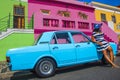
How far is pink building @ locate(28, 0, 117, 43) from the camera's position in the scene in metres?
14.7

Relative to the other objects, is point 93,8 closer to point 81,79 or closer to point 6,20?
point 6,20

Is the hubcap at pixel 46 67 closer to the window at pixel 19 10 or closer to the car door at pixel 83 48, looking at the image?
the car door at pixel 83 48

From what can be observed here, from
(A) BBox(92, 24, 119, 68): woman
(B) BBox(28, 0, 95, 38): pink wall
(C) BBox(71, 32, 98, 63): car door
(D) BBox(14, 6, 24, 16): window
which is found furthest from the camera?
(D) BBox(14, 6, 24, 16): window

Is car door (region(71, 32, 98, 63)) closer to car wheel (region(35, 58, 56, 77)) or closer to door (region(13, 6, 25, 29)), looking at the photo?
car wheel (region(35, 58, 56, 77))

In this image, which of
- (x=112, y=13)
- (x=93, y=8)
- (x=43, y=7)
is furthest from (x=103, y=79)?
(x=112, y=13)

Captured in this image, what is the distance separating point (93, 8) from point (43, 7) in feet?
24.4

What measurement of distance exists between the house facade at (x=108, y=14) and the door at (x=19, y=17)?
10.2 metres

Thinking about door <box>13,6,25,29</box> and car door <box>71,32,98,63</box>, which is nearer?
car door <box>71,32,98,63</box>

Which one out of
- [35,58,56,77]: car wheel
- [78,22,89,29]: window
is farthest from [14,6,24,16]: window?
[35,58,56,77]: car wheel

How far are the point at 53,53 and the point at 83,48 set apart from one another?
4.83 ft

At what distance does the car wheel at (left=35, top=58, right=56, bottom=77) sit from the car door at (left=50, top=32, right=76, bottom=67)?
308 mm

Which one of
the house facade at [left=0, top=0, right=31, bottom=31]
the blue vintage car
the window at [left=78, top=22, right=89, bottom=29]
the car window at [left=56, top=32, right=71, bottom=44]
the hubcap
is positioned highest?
the house facade at [left=0, top=0, right=31, bottom=31]

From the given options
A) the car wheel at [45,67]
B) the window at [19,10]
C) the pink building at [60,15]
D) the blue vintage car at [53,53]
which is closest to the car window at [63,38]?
the blue vintage car at [53,53]

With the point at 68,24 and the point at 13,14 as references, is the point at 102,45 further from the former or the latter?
the point at 13,14
